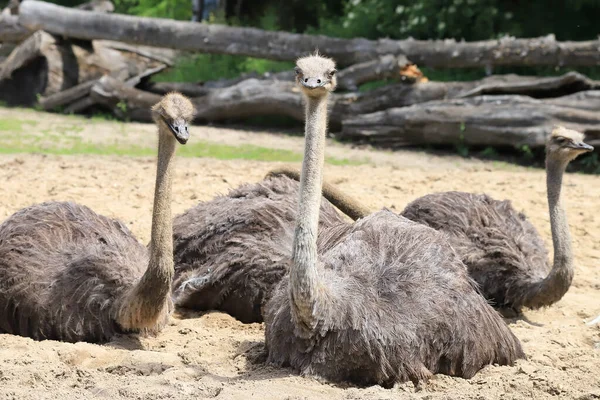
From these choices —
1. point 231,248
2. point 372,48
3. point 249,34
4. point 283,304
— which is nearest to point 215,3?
point 249,34

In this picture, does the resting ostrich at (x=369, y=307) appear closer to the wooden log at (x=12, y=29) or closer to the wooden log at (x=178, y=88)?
the wooden log at (x=178, y=88)

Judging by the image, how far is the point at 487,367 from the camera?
14.9 ft

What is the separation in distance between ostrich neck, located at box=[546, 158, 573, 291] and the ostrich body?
125cm

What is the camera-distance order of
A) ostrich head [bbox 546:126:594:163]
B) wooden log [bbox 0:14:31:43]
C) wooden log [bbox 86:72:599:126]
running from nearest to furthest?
ostrich head [bbox 546:126:594:163] < wooden log [bbox 86:72:599:126] < wooden log [bbox 0:14:31:43]

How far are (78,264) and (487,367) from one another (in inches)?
82.1

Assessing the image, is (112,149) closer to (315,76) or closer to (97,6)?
(97,6)

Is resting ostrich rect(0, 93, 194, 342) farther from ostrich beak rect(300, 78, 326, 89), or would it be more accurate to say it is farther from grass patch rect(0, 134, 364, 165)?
grass patch rect(0, 134, 364, 165)

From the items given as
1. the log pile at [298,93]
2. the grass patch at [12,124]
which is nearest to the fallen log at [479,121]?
the log pile at [298,93]

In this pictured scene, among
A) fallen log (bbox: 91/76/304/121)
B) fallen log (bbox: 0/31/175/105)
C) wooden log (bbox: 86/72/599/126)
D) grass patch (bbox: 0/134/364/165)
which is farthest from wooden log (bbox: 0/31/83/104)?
grass patch (bbox: 0/134/364/165)

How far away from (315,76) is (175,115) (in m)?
0.84

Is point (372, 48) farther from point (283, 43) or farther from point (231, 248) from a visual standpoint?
point (231, 248)

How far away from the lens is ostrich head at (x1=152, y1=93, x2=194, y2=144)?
A: 15.1ft

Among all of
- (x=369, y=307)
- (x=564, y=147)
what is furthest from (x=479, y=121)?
(x=369, y=307)

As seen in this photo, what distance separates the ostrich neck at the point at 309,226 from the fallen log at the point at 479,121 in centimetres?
646
